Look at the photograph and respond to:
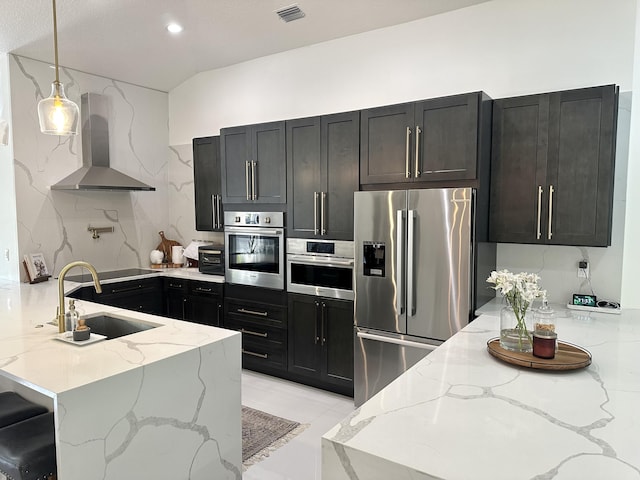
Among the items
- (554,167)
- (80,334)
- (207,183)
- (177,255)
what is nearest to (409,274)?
(554,167)

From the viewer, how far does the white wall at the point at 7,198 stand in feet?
13.4

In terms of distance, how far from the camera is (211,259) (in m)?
4.69

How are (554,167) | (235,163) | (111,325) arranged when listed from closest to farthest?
(111,325)
(554,167)
(235,163)

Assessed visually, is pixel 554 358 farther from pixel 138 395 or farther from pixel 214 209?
pixel 214 209

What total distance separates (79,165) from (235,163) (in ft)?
5.66

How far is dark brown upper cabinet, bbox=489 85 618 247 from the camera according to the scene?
2740mm

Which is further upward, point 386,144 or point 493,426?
point 386,144

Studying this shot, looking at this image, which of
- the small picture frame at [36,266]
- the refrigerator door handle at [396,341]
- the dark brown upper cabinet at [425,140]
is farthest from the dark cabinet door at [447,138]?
the small picture frame at [36,266]

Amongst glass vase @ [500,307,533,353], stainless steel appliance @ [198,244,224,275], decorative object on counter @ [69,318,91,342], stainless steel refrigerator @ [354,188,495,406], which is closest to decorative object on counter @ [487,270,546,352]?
A: glass vase @ [500,307,533,353]

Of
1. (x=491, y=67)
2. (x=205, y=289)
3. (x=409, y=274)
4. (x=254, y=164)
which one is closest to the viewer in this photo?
(x=409, y=274)

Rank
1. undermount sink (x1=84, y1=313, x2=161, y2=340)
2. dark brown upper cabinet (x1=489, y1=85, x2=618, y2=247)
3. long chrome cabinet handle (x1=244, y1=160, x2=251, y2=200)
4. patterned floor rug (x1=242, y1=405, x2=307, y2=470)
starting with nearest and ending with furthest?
1. undermount sink (x1=84, y1=313, x2=161, y2=340)
2. dark brown upper cabinet (x1=489, y1=85, x2=618, y2=247)
3. patterned floor rug (x1=242, y1=405, x2=307, y2=470)
4. long chrome cabinet handle (x1=244, y1=160, x2=251, y2=200)

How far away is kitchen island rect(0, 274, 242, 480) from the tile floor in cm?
44

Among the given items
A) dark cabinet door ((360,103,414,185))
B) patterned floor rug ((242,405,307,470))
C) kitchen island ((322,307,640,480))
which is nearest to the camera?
kitchen island ((322,307,640,480))

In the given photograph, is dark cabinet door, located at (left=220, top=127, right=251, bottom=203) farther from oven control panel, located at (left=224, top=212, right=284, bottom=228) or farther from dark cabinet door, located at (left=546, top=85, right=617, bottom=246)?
dark cabinet door, located at (left=546, top=85, right=617, bottom=246)
